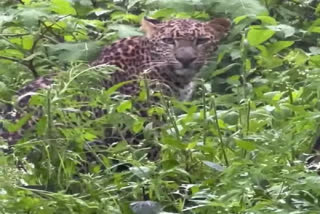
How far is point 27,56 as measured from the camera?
23.6ft

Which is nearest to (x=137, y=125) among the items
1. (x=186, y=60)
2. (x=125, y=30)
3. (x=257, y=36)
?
(x=257, y=36)

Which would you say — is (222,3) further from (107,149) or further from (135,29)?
(107,149)

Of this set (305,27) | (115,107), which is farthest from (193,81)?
(115,107)

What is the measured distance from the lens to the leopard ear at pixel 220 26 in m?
7.68

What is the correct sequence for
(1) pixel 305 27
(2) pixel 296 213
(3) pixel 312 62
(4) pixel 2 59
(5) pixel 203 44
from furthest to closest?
1. (1) pixel 305 27
2. (5) pixel 203 44
3. (4) pixel 2 59
4. (3) pixel 312 62
5. (2) pixel 296 213

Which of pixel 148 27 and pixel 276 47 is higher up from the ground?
pixel 276 47

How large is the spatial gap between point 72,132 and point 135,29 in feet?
11.4

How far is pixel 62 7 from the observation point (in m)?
7.47

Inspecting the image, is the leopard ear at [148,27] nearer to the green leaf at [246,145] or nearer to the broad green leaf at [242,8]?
the broad green leaf at [242,8]

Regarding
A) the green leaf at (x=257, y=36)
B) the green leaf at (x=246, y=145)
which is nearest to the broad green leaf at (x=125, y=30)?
the green leaf at (x=257, y=36)

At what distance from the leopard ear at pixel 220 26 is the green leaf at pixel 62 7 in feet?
2.66

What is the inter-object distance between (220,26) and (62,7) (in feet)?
3.05

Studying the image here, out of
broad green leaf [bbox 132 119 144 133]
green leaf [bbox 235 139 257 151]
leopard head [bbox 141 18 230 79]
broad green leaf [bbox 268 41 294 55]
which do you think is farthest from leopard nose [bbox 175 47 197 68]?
green leaf [bbox 235 139 257 151]

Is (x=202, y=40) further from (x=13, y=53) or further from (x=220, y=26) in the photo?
(x=13, y=53)
